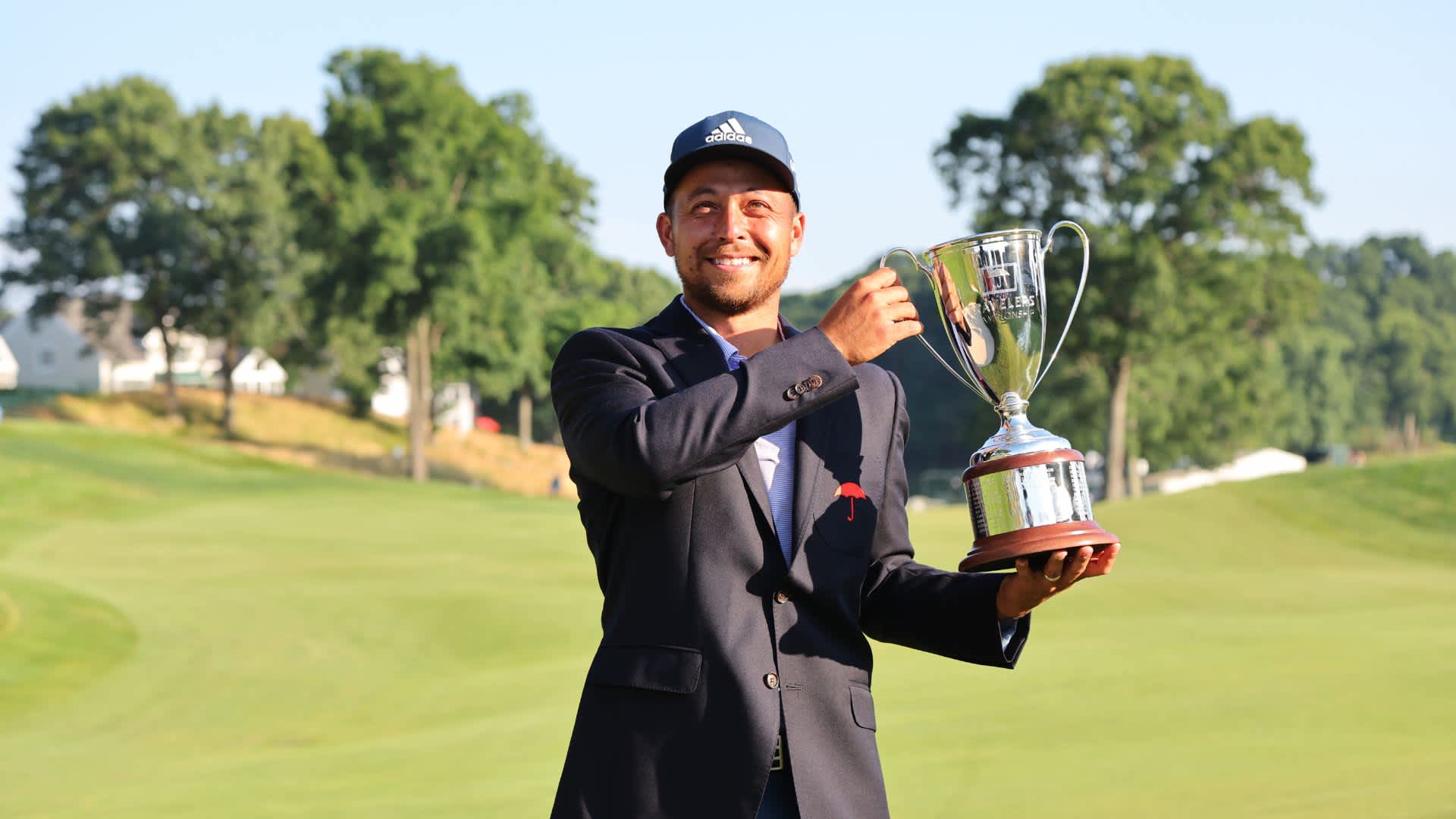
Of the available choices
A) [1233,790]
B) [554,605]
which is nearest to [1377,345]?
[554,605]

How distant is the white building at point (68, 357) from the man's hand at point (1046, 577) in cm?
8910

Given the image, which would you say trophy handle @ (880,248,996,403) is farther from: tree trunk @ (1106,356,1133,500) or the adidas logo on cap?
tree trunk @ (1106,356,1133,500)

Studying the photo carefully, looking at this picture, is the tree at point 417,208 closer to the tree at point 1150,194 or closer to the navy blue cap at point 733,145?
the tree at point 1150,194

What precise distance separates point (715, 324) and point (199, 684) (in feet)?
39.9

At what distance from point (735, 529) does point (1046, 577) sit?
1.85 feet

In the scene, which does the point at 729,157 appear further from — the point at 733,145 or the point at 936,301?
the point at 936,301

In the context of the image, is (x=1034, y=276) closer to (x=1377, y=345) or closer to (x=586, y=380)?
(x=586, y=380)

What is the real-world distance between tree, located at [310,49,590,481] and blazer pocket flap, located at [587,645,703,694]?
45.0 meters

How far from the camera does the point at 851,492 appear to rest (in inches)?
113

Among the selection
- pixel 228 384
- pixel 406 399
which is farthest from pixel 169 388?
pixel 406 399


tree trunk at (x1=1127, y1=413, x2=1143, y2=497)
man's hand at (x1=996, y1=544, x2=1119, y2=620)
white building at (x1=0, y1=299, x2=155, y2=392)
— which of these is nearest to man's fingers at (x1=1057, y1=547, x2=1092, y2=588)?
man's hand at (x1=996, y1=544, x2=1119, y2=620)

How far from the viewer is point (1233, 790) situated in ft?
23.6

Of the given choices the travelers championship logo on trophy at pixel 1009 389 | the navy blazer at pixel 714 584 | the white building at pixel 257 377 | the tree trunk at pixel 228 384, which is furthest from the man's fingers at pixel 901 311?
the white building at pixel 257 377

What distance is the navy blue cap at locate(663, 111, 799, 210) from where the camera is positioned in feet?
9.18
